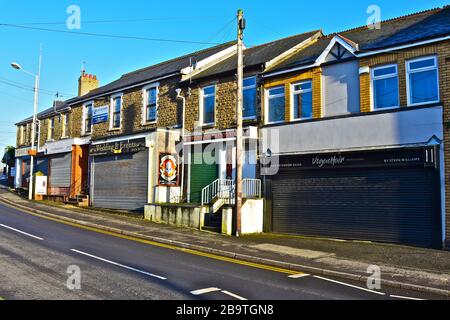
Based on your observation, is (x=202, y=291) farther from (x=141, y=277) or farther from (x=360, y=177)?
(x=360, y=177)

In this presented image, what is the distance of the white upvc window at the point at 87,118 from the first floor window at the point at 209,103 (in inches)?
440

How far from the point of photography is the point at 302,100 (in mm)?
17406

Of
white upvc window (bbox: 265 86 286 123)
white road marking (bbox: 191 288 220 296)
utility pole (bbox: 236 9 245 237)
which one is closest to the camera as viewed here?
white road marking (bbox: 191 288 220 296)

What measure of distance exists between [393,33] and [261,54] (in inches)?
270

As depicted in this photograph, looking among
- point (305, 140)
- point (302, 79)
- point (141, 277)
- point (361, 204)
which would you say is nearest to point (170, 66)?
point (302, 79)

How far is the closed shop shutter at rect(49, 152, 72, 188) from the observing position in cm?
2852

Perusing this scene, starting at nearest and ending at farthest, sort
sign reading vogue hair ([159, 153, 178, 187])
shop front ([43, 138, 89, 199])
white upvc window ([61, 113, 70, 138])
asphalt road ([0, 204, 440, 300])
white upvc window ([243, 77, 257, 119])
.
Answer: asphalt road ([0, 204, 440, 300]), white upvc window ([243, 77, 257, 119]), sign reading vogue hair ([159, 153, 178, 187]), shop front ([43, 138, 89, 199]), white upvc window ([61, 113, 70, 138])

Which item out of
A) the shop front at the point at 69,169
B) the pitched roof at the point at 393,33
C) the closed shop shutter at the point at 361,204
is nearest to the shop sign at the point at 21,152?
the shop front at the point at 69,169

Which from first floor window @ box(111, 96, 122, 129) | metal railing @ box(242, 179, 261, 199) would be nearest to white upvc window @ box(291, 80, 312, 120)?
metal railing @ box(242, 179, 261, 199)

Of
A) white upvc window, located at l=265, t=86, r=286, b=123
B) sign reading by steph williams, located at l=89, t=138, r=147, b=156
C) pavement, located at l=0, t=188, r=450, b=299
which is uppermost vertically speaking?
white upvc window, located at l=265, t=86, r=286, b=123

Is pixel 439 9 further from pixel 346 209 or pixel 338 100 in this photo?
pixel 346 209

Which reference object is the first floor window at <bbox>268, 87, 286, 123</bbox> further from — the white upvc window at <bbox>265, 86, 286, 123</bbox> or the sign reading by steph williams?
the sign reading by steph williams

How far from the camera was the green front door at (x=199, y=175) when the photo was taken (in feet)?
66.2

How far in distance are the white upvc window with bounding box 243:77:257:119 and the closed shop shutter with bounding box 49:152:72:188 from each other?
15.0m
